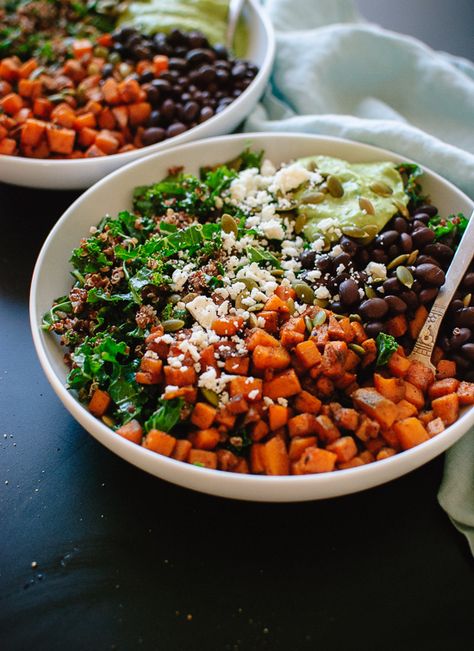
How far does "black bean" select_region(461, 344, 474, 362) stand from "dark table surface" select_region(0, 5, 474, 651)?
1.22 ft

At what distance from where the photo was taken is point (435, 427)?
1.84 metres

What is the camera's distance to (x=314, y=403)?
187 cm

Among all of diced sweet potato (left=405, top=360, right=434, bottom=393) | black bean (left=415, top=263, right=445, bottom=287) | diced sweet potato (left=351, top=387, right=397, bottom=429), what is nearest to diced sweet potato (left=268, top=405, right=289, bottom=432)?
diced sweet potato (left=351, top=387, right=397, bottom=429)

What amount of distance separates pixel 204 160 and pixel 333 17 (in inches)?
62.8

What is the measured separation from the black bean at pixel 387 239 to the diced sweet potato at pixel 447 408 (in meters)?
0.61

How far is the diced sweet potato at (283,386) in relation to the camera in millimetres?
1870

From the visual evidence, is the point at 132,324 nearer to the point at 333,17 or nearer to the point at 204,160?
the point at 204,160

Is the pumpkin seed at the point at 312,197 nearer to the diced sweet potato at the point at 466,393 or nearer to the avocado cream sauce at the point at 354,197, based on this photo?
the avocado cream sauce at the point at 354,197

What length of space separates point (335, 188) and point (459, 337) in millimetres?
780

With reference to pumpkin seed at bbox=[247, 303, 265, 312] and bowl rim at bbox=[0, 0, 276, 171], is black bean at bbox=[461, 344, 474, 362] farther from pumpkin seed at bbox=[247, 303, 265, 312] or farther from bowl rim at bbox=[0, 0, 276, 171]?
bowl rim at bbox=[0, 0, 276, 171]

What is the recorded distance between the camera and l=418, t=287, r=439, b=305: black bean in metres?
2.10

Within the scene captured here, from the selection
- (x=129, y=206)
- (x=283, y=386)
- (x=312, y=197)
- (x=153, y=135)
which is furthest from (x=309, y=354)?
(x=153, y=135)

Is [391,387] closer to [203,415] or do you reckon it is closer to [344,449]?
[344,449]

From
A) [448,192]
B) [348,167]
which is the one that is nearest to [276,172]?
[348,167]
